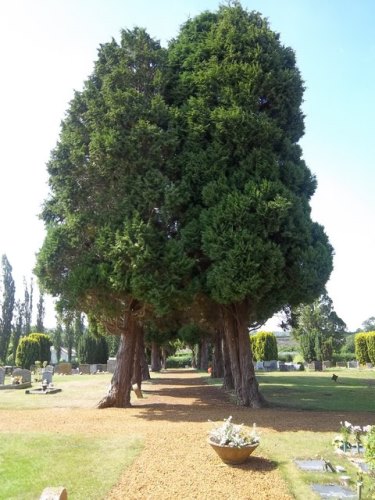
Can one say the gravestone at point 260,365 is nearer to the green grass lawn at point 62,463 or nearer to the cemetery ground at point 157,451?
the cemetery ground at point 157,451

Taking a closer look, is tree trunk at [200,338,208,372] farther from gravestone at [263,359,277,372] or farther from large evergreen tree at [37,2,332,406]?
large evergreen tree at [37,2,332,406]

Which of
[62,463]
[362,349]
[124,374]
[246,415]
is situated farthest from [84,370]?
[62,463]

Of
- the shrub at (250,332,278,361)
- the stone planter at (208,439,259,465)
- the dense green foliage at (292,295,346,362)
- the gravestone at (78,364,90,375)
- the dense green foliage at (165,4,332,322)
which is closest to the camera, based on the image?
the stone planter at (208,439,259,465)

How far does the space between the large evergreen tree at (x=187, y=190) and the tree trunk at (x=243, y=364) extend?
61 millimetres

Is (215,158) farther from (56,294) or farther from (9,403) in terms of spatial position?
(9,403)

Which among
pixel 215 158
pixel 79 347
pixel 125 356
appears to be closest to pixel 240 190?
pixel 215 158

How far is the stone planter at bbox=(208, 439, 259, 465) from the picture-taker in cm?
835

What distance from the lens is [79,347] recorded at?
55.7m

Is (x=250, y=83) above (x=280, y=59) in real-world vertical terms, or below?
below

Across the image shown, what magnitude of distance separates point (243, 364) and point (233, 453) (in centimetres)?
1019

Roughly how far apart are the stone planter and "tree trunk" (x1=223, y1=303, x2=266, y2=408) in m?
9.46

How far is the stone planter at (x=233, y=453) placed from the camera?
8352 mm

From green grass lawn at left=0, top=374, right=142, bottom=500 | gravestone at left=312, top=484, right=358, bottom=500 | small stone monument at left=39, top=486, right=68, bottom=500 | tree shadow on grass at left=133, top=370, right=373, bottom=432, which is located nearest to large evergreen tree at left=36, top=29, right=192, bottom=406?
tree shadow on grass at left=133, top=370, right=373, bottom=432

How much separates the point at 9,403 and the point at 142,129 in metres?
12.9
